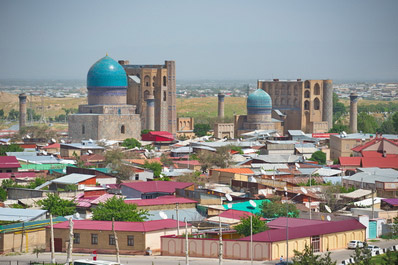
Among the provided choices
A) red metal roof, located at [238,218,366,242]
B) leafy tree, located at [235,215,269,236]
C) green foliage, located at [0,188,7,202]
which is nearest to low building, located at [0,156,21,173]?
green foliage, located at [0,188,7,202]

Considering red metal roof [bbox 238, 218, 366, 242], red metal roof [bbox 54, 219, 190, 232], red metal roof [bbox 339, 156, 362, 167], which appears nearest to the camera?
red metal roof [bbox 238, 218, 366, 242]

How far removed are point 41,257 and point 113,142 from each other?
38943 millimetres

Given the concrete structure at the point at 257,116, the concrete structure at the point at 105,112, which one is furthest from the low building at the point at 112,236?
the concrete structure at the point at 257,116

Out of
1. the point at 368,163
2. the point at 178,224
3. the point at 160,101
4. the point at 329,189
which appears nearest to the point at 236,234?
the point at 178,224

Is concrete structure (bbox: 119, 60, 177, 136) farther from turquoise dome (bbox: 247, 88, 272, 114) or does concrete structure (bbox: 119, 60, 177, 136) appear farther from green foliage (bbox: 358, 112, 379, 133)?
green foliage (bbox: 358, 112, 379, 133)

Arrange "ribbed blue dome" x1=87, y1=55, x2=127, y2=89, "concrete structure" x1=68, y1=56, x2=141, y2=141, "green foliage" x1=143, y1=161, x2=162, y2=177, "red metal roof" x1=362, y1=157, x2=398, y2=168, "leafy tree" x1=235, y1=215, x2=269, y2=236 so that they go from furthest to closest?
"ribbed blue dome" x1=87, y1=55, x2=127, y2=89 < "concrete structure" x1=68, y1=56, x2=141, y2=141 < "red metal roof" x1=362, y1=157, x2=398, y2=168 < "green foliage" x1=143, y1=161, x2=162, y2=177 < "leafy tree" x1=235, y1=215, x2=269, y2=236

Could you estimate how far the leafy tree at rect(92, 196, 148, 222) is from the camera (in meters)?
31.4

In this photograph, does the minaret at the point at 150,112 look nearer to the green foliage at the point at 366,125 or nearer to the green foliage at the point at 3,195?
the green foliage at the point at 366,125

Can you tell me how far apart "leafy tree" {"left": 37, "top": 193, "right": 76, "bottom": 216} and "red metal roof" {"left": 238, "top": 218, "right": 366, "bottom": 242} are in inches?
305

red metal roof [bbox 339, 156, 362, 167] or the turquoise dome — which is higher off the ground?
the turquoise dome

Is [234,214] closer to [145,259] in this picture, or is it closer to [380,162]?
[145,259]

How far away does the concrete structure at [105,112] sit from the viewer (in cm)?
7125

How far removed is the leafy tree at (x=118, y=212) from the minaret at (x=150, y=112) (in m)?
44.0

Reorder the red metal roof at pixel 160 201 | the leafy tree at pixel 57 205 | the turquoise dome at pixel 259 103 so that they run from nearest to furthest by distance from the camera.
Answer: the leafy tree at pixel 57 205 → the red metal roof at pixel 160 201 → the turquoise dome at pixel 259 103
